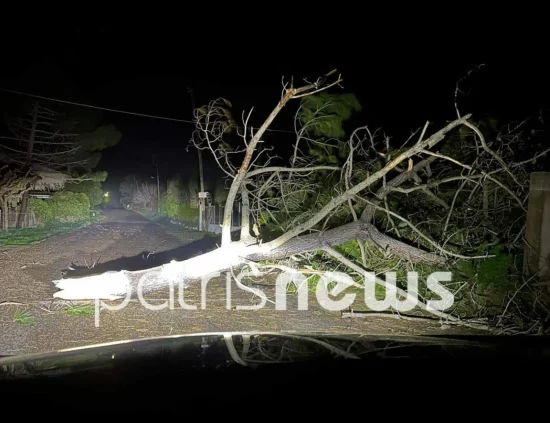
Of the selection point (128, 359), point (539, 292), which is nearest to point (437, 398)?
point (128, 359)

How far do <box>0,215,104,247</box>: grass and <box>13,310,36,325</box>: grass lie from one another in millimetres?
8984

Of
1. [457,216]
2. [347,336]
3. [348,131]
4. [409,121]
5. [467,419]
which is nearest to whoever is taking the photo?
[467,419]

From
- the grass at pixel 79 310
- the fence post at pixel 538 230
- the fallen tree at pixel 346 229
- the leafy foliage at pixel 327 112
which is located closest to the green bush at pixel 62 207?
the fallen tree at pixel 346 229

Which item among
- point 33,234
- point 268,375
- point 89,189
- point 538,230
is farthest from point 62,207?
point 268,375

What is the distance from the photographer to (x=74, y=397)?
254cm

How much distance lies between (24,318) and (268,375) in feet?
18.2

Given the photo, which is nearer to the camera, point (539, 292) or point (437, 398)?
point (437, 398)

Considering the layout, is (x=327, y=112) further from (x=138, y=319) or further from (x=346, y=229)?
(x=138, y=319)

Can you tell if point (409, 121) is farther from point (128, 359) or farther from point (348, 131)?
point (128, 359)

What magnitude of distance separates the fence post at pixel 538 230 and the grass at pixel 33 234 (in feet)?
46.1

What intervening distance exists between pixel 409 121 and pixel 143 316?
1156cm

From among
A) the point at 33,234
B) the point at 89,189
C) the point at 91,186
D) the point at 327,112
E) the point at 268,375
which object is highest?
the point at 327,112

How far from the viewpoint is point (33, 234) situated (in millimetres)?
19062

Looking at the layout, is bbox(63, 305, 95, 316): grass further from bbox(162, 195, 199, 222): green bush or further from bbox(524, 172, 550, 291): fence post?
bbox(162, 195, 199, 222): green bush
